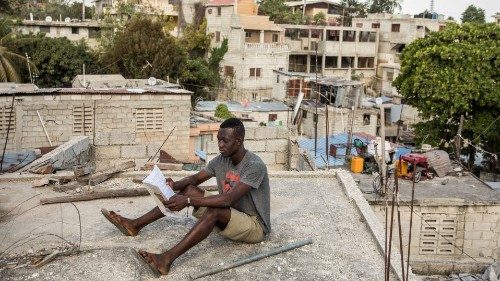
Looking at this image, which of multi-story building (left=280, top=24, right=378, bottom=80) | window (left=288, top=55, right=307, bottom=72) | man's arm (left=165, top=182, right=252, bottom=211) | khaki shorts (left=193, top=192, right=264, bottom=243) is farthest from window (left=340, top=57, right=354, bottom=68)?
man's arm (left=165, top=182, right=252, bottom=211)

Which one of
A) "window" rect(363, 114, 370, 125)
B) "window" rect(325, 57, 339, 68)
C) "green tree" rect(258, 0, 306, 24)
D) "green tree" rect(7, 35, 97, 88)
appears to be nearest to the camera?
"window" rect(363, 114, 370, 125)

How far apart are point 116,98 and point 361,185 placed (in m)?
7.35

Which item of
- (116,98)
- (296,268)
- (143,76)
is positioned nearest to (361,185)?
(116,98)

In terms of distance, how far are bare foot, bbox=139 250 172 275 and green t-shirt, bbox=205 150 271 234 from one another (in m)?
0.91

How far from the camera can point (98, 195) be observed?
20.6 ft

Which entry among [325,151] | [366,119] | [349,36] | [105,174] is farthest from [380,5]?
[105,174]

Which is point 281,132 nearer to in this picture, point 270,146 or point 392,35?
point 270,146

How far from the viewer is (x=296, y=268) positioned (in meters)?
4.59

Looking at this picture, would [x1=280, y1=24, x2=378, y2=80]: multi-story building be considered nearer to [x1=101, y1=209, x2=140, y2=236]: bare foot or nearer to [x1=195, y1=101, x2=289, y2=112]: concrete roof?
[x1=195, y1=101, x2=289, y2=112]: concrete roof

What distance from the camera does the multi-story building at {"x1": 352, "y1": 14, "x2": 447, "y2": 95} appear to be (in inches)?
1602

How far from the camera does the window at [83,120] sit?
45.9 feet

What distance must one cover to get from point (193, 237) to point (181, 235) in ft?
2.80

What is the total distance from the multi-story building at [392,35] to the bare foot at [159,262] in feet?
122

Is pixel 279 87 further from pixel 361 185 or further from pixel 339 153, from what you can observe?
pixel 361 185
